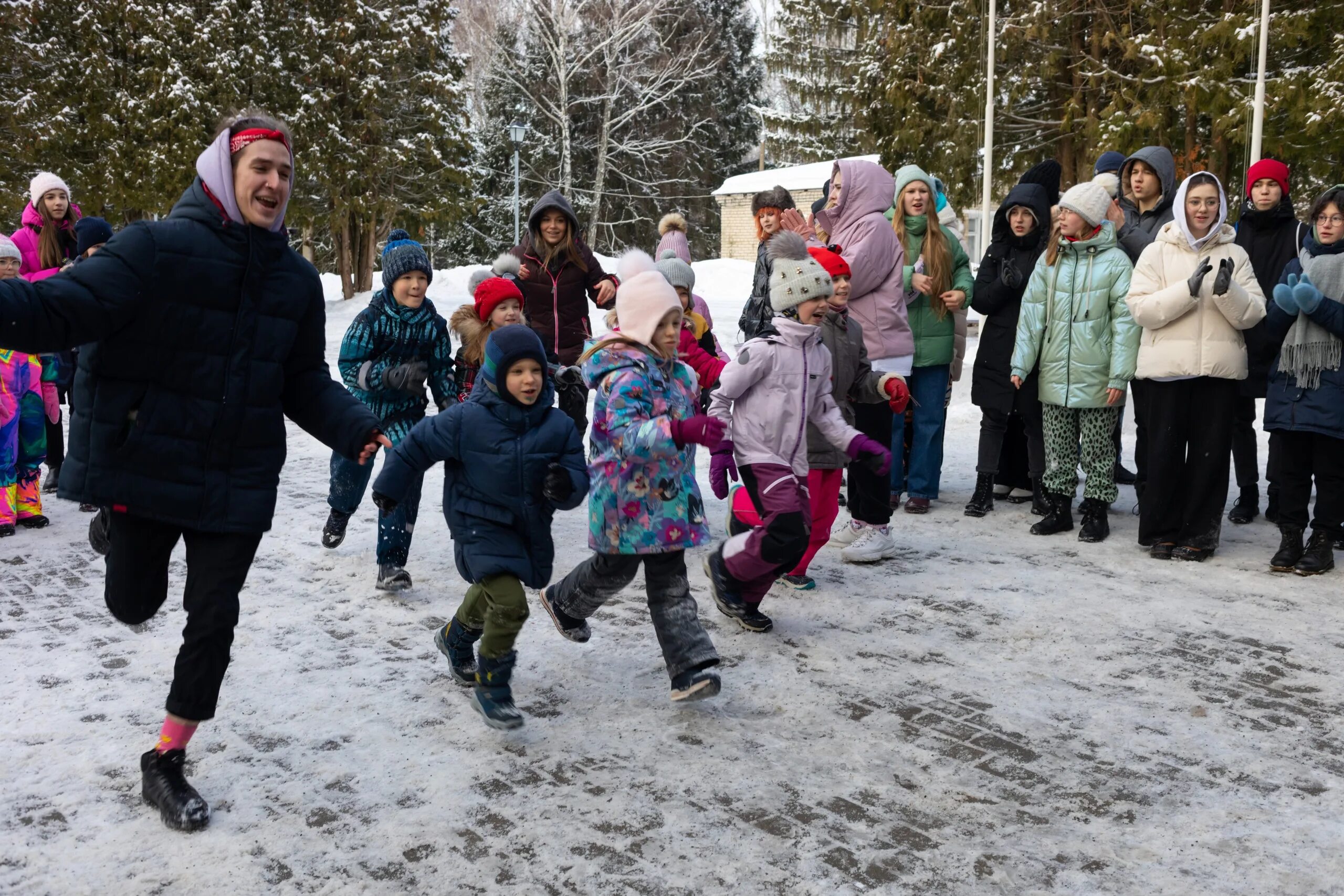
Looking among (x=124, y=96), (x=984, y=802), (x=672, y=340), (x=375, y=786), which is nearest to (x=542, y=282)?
(x=672, y=340)

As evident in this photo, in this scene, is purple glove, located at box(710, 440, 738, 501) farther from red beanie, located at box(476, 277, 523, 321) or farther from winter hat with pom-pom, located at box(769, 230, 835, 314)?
red beanie, located at box(476, 277, 523, 321)

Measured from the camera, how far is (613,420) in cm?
455

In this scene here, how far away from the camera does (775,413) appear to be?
5445mm

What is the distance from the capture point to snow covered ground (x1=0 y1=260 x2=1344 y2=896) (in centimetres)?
335

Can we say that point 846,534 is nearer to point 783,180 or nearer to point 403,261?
point 403,261

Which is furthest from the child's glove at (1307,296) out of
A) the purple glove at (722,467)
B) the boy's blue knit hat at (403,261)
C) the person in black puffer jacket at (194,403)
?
the person in black puffer jacket at (194,403)

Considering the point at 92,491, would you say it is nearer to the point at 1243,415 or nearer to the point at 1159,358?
the point at 1159,358

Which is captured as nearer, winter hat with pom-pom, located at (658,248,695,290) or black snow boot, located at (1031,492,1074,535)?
winter hat with pom-pom, located at (658,248,695,290)

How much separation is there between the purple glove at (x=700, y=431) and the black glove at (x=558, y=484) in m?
0.44

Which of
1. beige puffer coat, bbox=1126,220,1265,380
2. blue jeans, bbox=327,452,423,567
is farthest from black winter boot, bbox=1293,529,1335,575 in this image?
blue jeans, bbox=327,452,423,567

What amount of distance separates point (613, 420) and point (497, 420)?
1.48 ft

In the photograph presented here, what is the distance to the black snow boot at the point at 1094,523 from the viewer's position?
24.1 feet

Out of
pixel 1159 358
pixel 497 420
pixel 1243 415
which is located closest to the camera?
pixel 497 420

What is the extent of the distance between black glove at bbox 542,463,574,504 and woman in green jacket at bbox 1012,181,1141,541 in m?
4.22
